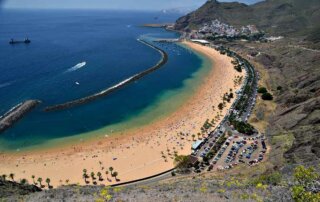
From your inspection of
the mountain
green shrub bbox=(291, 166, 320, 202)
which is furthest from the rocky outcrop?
the mountain

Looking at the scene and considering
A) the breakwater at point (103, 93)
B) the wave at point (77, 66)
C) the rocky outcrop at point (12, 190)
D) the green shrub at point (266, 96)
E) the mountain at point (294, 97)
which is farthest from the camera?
the wave at point (77, 66)

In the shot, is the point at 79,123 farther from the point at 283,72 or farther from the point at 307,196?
the point at 283,72

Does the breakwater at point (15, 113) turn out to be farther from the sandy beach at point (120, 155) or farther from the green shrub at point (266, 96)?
the green shrub at point (266, 96)

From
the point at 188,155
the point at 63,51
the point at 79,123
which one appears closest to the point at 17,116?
the point at 79,123

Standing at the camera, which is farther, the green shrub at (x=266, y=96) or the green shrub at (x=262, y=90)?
the green shrub at (x=262, y=90)

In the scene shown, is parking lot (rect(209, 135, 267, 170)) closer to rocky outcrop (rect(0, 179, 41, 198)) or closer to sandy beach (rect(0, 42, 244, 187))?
sandy beach (rect(0, 42, 244, 187))

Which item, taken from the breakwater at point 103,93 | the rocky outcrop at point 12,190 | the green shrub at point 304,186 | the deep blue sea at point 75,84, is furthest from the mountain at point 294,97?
the breakwater at point 103,93

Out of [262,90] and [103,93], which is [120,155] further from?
[262,90]
